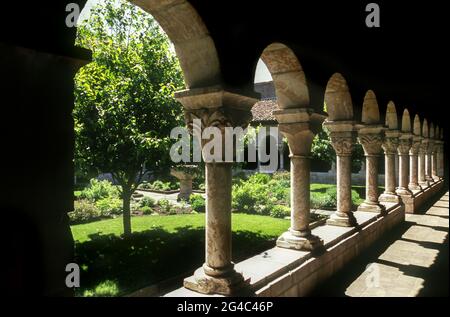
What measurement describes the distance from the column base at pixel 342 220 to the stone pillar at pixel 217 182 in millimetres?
3642

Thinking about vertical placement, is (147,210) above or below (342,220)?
below

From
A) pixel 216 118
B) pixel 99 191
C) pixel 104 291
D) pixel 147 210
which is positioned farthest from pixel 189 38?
pixel 99 191

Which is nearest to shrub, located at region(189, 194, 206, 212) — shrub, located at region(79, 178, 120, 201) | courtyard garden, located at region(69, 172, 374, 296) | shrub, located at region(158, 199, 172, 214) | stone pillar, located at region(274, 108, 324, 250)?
courtyard garden, located at region(69, 172, 374, 296)

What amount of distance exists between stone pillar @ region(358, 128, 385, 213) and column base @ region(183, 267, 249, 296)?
5717mm

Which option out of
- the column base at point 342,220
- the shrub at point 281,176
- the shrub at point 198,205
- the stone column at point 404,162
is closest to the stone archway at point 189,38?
the column base at point 342,220

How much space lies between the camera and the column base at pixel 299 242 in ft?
16.0

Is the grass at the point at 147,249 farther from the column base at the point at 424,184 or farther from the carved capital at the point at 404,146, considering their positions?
the column base at the point at 424,184

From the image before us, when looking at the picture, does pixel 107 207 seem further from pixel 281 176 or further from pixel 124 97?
pixel 281 176

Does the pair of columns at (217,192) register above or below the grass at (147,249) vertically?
above

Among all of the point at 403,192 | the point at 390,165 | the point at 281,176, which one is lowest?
the point at 281,176

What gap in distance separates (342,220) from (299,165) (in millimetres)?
2115

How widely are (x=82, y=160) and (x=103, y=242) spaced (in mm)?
2165

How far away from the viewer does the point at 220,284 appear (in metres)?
3.36
